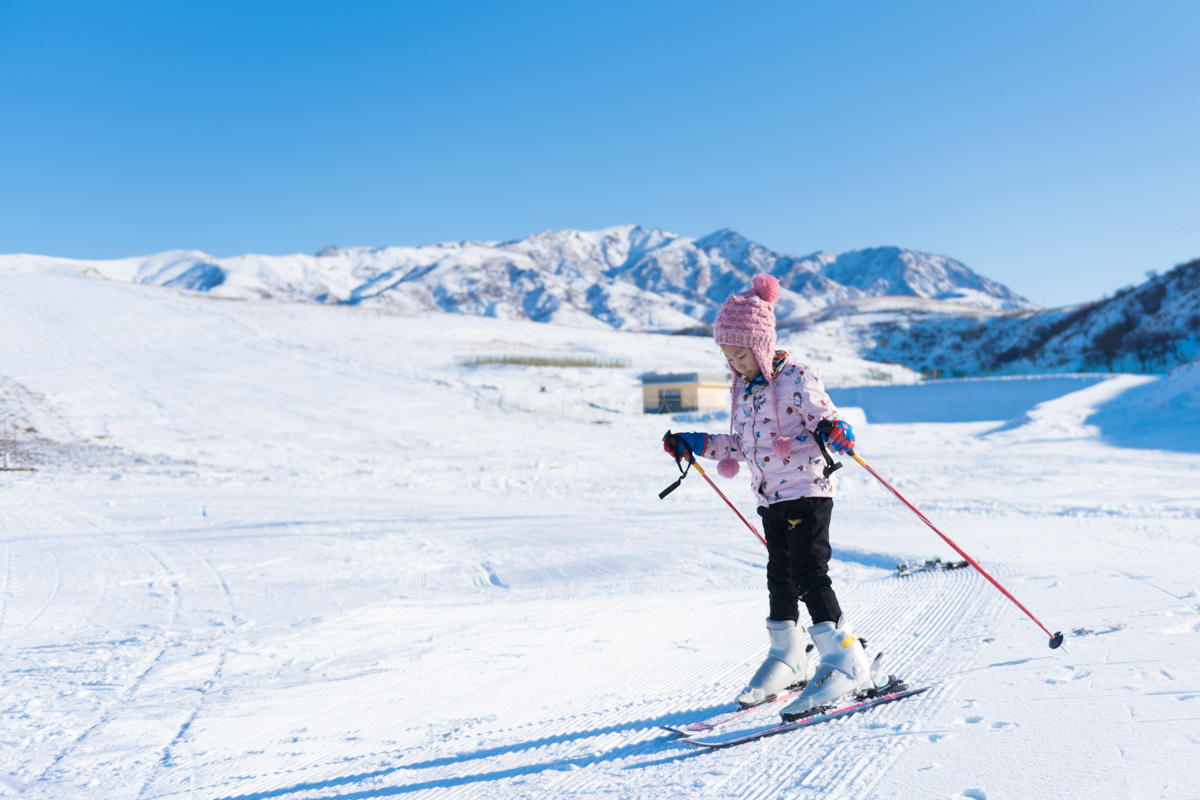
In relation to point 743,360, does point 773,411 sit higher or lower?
lower

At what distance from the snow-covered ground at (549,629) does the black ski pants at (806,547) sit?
468mm

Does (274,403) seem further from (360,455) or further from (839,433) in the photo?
(839,433)

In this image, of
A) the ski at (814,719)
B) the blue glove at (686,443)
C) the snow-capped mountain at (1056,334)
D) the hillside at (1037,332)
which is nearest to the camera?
the ski at (814,719)

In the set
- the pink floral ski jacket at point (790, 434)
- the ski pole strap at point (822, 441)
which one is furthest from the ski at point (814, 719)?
the ski pole strap at point (822, 441)

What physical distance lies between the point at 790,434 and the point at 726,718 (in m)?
1.19

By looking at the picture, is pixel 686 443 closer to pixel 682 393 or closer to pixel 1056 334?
pixel 682 393

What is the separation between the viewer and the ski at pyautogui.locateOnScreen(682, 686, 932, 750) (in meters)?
2.67

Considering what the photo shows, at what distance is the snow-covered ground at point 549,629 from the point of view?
2.51 metres

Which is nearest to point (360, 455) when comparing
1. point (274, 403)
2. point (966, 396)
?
point (274, 403)

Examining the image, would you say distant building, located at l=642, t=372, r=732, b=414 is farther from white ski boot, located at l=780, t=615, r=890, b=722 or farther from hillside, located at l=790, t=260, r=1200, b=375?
white ski boot, located at l=780, t=615, r=890, b=722

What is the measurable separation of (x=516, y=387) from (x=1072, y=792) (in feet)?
93.3

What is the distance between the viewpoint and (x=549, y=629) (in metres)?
4.64

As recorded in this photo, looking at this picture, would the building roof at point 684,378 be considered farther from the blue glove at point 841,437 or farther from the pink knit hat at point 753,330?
the blue glove at point 841,437

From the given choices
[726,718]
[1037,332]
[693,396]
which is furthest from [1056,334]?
[726,718]
